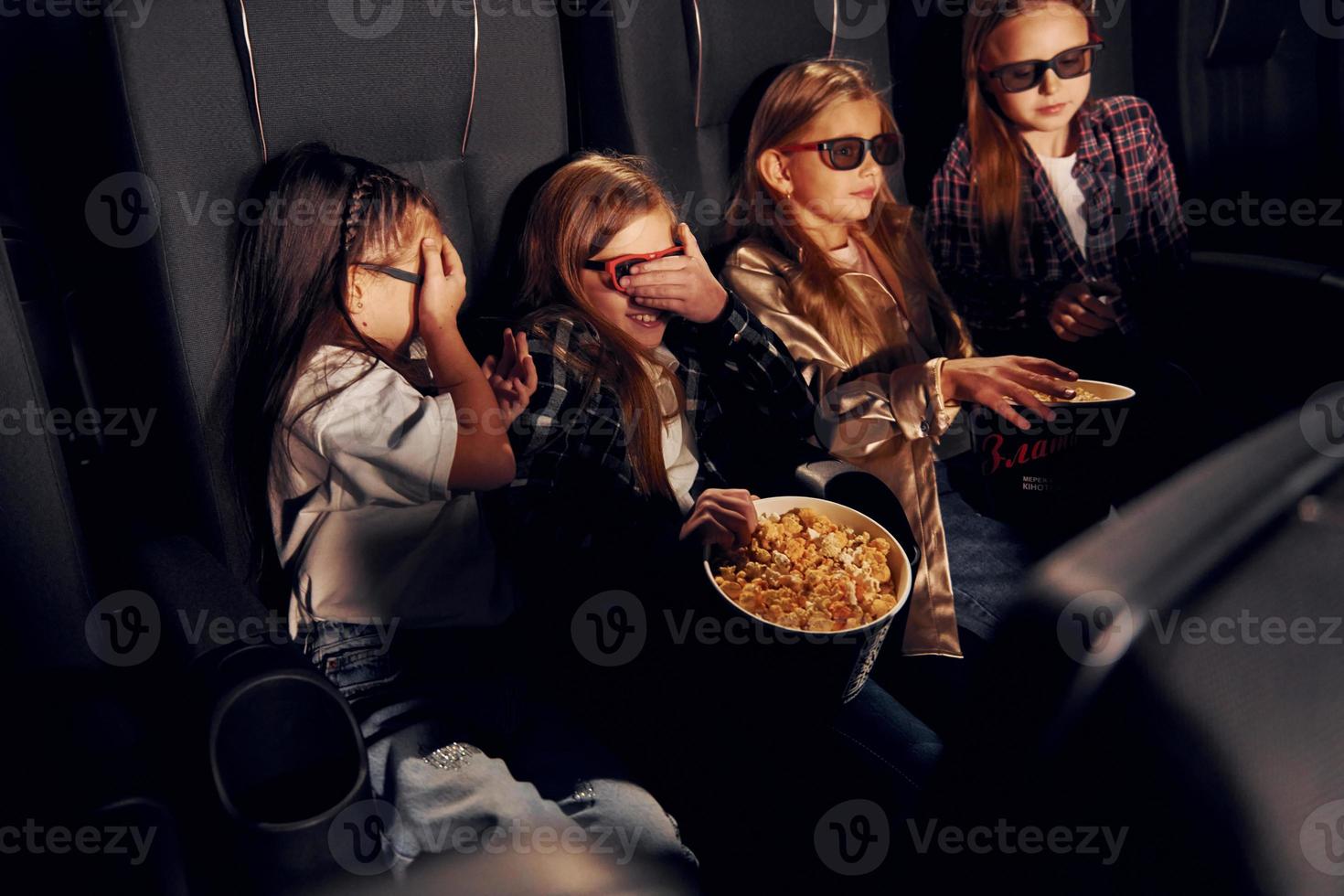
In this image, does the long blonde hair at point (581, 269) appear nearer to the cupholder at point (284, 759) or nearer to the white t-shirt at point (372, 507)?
the white t-shirt at point (372, 507)

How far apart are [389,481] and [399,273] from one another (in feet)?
0.66

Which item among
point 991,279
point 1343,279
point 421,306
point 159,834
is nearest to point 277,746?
point 159,834

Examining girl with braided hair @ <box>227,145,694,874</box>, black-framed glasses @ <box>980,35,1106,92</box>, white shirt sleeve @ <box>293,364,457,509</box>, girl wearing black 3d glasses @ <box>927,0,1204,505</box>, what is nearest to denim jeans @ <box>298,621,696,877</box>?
girl with braided hair @ <box>227,145,694,874</box>

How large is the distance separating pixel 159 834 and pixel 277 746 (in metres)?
0.18

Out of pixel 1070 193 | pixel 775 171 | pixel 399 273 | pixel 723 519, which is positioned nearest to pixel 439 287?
pixel 399 273

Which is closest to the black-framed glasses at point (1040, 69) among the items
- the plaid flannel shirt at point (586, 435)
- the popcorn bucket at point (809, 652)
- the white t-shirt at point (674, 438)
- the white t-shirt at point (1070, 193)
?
the white t-shirt at point (1070, 193)

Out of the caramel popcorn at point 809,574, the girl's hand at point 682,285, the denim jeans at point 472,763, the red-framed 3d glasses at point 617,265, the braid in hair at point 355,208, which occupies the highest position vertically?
the braid in hair at point 355,208

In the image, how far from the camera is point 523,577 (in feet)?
3.30

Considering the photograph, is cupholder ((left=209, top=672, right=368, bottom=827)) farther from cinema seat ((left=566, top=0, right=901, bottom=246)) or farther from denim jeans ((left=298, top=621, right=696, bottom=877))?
cinema seat ((left=566, top=0, right=901, bottom=246))

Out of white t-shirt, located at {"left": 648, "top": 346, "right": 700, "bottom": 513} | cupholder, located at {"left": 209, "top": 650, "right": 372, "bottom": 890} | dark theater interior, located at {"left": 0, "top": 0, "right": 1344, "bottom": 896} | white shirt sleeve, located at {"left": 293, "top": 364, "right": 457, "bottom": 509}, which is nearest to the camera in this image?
cupholder, located at {"left": 209, "top": 650, "right": 372, "bottom": 890}

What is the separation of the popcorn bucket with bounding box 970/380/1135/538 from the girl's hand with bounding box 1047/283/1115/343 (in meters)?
0.24

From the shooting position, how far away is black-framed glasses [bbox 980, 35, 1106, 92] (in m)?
1.29

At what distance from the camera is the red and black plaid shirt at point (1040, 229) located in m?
1.38

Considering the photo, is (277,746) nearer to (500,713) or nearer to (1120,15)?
(500,713)
